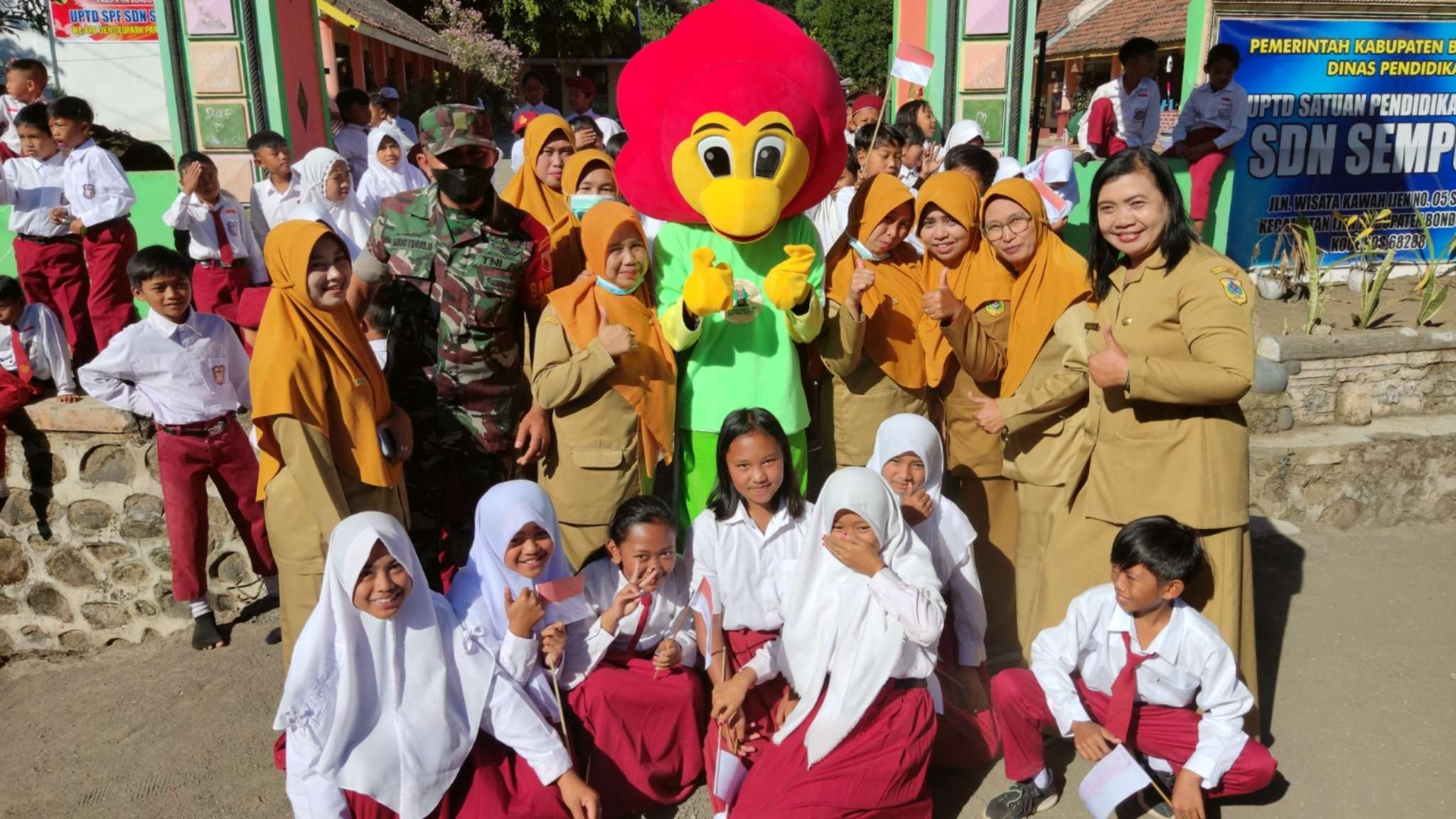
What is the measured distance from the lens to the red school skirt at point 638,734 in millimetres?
3008

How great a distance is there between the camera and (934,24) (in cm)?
668

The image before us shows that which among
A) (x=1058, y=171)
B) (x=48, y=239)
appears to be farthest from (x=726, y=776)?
(x=48, y=239)

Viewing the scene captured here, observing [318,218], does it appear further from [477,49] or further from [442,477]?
[477,49]

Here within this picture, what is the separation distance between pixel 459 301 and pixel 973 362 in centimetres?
171

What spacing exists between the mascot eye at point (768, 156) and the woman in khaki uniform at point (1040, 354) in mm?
693

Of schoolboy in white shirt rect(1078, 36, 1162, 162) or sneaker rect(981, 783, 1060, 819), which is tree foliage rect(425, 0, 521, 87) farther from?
sneaker rect(981, 783, 1060, 819)

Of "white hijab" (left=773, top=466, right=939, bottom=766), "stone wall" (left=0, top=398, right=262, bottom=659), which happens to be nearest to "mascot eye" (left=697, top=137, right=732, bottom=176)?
"white hijab" (left=773, top=466, right=939, bottom=766)

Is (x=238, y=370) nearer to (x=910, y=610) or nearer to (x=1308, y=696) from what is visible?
(x=910, y=610)

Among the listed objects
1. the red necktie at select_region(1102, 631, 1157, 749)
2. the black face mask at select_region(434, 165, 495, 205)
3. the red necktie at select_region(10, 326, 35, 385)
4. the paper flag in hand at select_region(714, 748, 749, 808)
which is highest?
the black face mask at select_region(434, 165, 495, 205)

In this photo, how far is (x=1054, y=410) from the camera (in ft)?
10.7

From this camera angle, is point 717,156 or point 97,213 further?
point 97,213

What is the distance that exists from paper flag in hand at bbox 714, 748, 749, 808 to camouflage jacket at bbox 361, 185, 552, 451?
1.32m

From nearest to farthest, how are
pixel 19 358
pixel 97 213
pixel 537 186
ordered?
pixel 537 186 < pixel 19 358 < pixel 97 213

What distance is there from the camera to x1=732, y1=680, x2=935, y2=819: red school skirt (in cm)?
277
